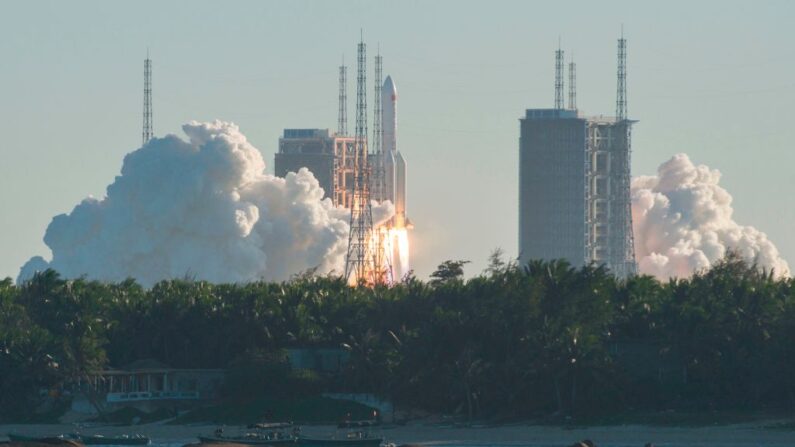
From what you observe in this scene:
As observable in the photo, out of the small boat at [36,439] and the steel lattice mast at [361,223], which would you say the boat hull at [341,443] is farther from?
the steel lattice mast at [361,223]

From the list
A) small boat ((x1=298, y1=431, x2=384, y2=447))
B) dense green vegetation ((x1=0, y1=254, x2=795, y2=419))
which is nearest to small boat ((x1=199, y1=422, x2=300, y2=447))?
small boat ((x1=298, y1=431, x2=384, y2=447))

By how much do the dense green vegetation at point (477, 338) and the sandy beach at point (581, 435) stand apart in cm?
267

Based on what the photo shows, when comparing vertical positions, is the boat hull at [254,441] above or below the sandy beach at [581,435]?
below

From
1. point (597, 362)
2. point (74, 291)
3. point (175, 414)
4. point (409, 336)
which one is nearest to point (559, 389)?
point (597, 362)

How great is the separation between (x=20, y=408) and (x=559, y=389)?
27812mm

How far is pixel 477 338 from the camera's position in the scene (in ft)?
371

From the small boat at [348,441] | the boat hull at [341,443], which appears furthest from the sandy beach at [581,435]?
the boat hull at [341,443]

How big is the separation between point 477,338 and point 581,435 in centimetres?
1030

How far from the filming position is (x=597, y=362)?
358 feet

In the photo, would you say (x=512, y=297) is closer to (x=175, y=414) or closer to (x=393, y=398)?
(x=393, y=398)

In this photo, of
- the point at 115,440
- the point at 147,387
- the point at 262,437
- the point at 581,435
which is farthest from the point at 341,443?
the point at 147,387

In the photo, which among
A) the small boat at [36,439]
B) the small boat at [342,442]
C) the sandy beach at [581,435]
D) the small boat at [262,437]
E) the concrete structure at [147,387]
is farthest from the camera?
the concrete structure at [147,387]

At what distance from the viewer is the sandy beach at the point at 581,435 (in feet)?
332

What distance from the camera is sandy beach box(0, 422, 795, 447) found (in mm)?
101312
